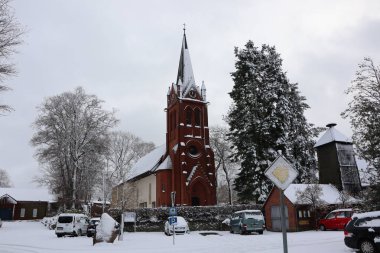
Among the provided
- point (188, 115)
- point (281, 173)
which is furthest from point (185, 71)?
point (281, 173)

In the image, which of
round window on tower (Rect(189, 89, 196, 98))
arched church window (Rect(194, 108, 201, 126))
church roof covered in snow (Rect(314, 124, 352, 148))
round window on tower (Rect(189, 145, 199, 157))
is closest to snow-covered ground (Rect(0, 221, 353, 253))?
church roof covered in snow (Rect(314, 124, 352, 148))

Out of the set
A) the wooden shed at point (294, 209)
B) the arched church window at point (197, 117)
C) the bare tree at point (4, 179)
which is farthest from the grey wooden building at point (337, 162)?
the bare tree at point (4, 179)

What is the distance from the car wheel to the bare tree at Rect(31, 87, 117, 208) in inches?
1324

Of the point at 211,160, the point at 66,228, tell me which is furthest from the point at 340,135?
the point at 66,228

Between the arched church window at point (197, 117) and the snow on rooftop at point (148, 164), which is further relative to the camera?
the snow on rooftop at point (148, 164)

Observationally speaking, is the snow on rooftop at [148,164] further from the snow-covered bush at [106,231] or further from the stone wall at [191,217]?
the snow-covered bush at [106,231]

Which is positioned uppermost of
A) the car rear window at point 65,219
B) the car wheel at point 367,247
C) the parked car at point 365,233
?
the car rear window at point 65,219

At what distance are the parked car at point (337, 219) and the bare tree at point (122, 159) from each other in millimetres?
26822

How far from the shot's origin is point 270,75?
133 feet

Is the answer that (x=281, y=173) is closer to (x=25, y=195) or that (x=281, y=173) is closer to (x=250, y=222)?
(x=250, y=222)

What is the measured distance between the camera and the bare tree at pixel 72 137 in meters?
41.2

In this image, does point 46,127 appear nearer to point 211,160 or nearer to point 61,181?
point 61,181

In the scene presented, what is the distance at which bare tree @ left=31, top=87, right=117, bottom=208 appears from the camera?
41.2 meters

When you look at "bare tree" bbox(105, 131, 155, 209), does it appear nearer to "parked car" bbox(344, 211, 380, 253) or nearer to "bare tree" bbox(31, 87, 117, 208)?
"bare tree" bbox(31, 87, 117, 208)
